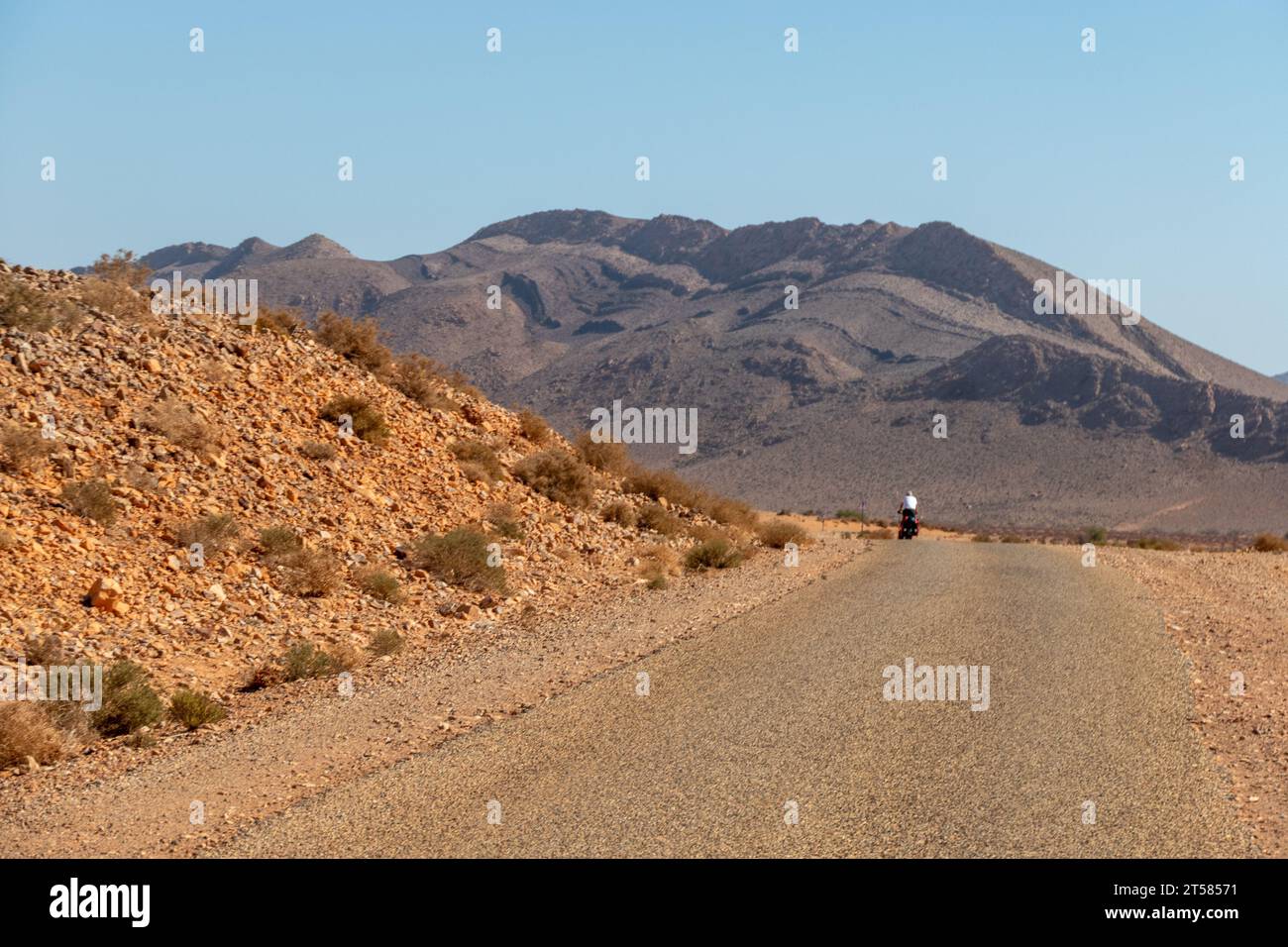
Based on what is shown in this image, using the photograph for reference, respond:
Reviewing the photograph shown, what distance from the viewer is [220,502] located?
16.4m

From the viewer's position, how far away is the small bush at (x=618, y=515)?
79.2 feet

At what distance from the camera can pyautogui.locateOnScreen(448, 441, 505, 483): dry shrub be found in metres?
22.3

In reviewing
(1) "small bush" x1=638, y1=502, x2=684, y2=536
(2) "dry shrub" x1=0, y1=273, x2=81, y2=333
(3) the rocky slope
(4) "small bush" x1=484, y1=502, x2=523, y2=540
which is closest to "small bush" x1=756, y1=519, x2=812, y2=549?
(1) "small bush" x1=638, y1=502, x2=684, y2=536

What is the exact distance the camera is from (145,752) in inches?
379

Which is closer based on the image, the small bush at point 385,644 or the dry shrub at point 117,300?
the small bush at point 385,644

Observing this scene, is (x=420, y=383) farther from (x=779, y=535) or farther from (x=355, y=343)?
(x=779, y=535)

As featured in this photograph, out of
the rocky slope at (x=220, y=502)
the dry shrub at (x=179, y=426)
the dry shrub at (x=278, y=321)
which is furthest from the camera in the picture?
the dry shrub at (x=278, y=321)

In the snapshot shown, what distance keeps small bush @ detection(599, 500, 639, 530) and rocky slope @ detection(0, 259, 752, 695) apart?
0.29 metres

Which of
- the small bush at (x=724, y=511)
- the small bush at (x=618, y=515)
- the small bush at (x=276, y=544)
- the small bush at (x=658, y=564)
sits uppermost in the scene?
the small bush at (x=276, y=544)

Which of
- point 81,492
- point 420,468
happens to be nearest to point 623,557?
point 420,468

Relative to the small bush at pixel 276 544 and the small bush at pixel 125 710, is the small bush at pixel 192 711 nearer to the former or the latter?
the small bush at pixel 125 710

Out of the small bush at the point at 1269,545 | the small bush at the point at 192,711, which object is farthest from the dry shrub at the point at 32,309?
the small bush at the point at 1269,545

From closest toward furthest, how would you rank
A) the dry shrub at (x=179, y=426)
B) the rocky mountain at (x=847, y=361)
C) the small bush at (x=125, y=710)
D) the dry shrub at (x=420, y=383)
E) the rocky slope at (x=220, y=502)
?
the small bush at (x=125, y=710), the rocky slope at (x=220, y=502), the dry shrub at (x=179, y=426), the dry shrub at (x=420, y=383), the rocky mountain at (x=847, y=361)

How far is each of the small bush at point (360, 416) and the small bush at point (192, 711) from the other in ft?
35.3
